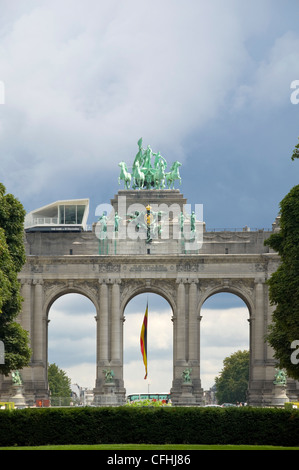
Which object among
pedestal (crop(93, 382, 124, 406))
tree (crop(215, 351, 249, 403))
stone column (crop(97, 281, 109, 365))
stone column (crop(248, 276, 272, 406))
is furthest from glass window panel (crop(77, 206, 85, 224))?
tree (crop(215, 351, 249, 403))

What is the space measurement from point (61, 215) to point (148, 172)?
36.0 ft

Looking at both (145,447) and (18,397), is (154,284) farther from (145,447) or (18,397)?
(145,447)

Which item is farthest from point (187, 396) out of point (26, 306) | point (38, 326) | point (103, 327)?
point (26, 306)

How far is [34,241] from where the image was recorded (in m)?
106

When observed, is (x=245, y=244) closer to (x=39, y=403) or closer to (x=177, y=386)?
(x=177, y=386)

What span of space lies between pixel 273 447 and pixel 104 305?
58204mm

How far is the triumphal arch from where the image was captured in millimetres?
103750

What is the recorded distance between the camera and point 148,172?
111875 mm

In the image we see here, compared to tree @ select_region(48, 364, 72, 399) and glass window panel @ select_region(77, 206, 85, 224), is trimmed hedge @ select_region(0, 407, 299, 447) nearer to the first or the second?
glass window panel @ select_region(77, 206, 85, 224)

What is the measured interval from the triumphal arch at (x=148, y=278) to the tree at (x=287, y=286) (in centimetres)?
4032

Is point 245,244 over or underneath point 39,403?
over

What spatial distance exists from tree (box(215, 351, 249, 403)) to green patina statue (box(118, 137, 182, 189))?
48167 mm

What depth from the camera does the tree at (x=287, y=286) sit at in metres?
58.9
